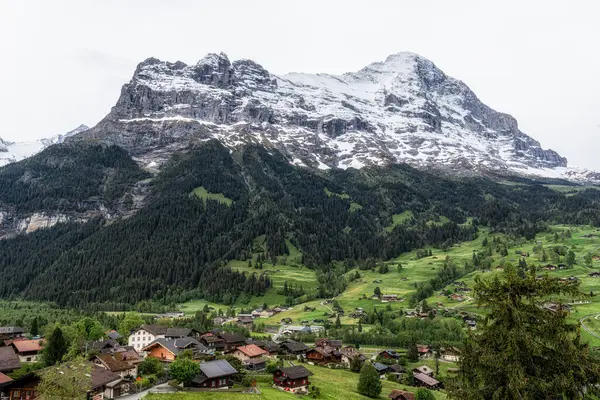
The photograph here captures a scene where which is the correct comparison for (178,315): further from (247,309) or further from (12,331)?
(12,331)

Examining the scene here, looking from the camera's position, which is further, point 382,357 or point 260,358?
point 382,357

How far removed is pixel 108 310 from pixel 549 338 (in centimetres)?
18926

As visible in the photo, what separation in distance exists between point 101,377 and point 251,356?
32360 mm

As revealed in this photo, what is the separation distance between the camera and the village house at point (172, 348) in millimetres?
85938

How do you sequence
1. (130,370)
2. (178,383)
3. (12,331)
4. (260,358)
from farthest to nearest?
1. (12,331)
2. (260,358)
3. (130,370)
4. (178,383)

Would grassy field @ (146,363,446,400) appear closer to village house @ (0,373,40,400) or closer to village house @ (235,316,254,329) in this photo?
village house @ (0,373,40,400)

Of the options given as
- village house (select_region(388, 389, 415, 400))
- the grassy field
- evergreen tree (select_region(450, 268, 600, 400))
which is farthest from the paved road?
evergreen tree (select_region(450, 268, 600, 400))

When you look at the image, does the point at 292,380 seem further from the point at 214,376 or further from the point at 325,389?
the point at 214,376

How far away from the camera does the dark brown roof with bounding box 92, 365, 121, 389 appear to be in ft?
192

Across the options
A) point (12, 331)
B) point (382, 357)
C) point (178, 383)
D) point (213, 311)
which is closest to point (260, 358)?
point (178, 383)

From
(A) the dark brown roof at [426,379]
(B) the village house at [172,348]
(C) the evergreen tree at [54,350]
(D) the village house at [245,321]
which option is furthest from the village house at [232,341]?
(D) the village house at [245,321]

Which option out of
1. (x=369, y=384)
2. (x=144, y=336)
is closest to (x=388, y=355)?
(x=369, y=384)

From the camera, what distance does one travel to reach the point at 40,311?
164 m

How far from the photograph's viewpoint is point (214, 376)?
219 ft
